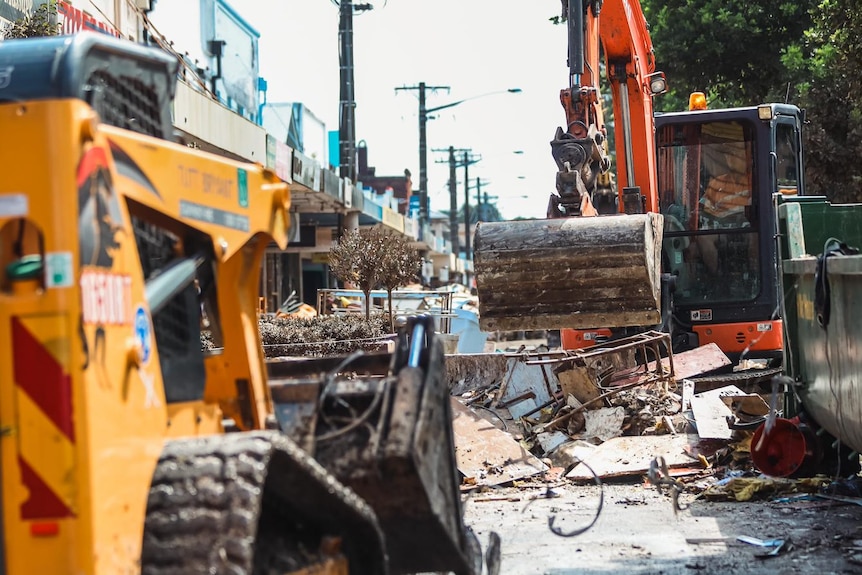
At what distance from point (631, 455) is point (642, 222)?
2.03 metres

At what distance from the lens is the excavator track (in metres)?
2.92

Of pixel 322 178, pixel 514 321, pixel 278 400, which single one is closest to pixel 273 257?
pixel 322 178

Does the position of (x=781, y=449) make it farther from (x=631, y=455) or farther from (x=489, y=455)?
(x=489, y=455)

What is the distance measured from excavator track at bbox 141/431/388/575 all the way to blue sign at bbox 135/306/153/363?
0.83ft

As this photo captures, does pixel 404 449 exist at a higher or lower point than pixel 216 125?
lower

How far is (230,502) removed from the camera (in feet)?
9.75

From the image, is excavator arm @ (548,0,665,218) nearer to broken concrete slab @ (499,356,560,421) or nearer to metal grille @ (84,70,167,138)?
broken concrete slab @ (499,356,560,421)

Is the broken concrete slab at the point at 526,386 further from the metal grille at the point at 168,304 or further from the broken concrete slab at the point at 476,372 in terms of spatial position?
the metal grille at the point at 168,304

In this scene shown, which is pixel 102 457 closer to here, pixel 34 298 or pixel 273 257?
pixel 34 298

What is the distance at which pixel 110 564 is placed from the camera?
2.75m

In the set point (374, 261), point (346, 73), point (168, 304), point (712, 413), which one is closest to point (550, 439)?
point (712, 413)

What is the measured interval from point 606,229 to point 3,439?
23.4ft

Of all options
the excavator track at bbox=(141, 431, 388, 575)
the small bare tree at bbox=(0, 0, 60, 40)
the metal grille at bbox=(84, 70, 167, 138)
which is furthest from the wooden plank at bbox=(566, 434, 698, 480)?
the small bare tree at bbox=(0, 0, 60, 40)

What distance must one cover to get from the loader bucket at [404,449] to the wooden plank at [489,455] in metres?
5.64
